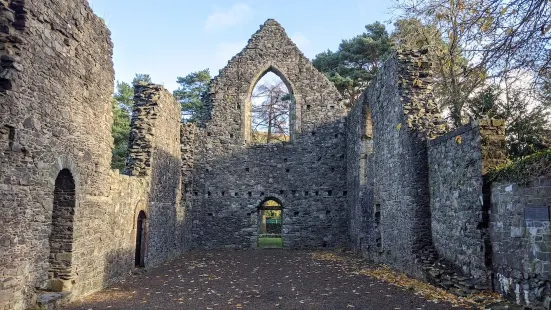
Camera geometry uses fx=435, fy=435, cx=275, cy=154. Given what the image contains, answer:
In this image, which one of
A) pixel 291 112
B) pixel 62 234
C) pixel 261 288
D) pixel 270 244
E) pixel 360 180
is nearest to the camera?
pixel 62 234

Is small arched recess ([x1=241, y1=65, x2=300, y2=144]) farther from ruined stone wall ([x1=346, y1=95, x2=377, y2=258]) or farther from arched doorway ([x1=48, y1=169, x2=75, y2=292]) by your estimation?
arched doorway ([x1=48, y1=169, x2=75, y2=292])

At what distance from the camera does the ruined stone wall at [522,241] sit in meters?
6.29

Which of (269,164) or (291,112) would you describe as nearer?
(269,164)

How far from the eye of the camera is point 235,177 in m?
18.2

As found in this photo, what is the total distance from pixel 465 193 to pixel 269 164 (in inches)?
413

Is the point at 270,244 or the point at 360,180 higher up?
the point at 360,180

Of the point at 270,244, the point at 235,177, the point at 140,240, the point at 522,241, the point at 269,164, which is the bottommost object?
the point at 270,244

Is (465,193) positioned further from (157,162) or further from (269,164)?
(269,164)

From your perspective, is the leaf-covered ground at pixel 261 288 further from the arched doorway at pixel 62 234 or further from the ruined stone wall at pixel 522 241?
the ruined stone wall at pixel 522 241

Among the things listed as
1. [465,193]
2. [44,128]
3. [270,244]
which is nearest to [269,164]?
[270,244]

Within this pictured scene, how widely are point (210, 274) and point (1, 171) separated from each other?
6.38 meters

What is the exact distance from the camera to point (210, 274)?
11148mm

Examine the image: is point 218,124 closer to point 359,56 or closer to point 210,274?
point 210,274

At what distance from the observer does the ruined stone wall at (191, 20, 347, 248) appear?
17.9 meters
